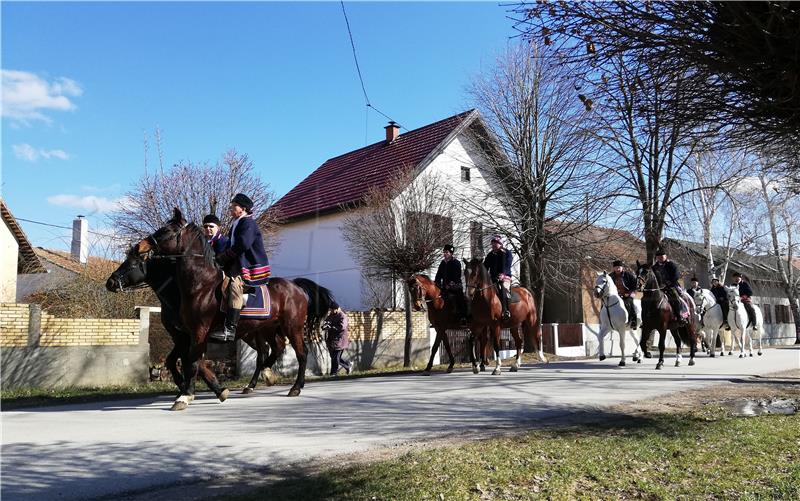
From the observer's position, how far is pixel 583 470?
5.09m

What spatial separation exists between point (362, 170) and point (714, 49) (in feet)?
73.0

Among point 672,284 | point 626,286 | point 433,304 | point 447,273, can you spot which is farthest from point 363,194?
point 672,284

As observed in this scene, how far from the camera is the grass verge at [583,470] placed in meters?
4.55

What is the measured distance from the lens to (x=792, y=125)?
204 inches

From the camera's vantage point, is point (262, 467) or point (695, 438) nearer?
point (262, 467)

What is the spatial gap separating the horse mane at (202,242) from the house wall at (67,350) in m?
6.39

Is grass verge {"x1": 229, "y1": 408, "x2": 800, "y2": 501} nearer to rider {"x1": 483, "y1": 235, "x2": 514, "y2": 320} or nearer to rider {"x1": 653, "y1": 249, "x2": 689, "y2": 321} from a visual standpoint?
rider {"x1": 483, "y1": 235, "x2": 514, "y2": 320}

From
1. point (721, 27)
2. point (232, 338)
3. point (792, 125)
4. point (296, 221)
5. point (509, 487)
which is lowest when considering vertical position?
point (509, 487)

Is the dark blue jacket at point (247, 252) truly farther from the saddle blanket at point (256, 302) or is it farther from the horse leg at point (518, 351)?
the horse leg at point (518, 351)

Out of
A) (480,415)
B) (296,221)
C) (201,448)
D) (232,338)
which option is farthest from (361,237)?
(201,448)

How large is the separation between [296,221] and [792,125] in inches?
876

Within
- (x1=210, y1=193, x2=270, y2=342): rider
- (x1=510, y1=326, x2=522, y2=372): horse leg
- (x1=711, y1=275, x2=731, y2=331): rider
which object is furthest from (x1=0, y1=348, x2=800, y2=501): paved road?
(x1=711, y1=275, x2=731, y2=331): rider

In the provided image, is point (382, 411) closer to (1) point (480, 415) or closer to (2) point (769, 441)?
(1) point (480, 415)

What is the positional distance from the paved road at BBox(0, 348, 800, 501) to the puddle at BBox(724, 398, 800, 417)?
1.33 meters
